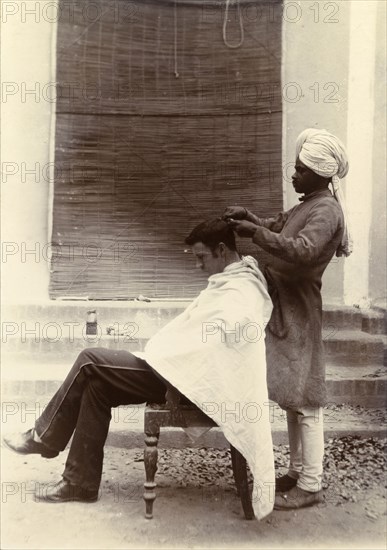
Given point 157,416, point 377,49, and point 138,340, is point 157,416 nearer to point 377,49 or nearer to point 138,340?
point 138,340

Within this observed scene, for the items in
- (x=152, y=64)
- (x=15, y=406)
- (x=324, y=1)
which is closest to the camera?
(x=15, y=406)

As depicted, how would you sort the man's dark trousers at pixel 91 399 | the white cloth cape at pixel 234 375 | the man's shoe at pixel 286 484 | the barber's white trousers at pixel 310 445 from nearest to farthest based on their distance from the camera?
the white cloth cape at pixel 234 375
the man's dark trousers at pixel 91 399
the barber's white trousers at pixel 310 445
the man's shoe at pixel 286 484

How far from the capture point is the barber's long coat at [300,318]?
250 centimetres

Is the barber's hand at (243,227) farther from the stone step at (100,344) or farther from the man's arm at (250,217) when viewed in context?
the stone step at (100,344)

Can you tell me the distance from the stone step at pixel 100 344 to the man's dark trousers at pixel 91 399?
1097 mm

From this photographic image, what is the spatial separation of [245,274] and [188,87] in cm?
190

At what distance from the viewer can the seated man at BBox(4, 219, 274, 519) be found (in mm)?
2346

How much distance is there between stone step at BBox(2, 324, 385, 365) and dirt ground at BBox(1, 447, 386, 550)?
3.03 feet

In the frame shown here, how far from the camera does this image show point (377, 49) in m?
3.66

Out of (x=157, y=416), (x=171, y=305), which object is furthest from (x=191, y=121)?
(x=157, y=416)

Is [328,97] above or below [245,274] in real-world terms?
above

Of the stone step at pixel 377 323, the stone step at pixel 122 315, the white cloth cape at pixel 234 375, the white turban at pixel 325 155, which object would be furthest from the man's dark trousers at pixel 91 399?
the stone step at pixel 377 323

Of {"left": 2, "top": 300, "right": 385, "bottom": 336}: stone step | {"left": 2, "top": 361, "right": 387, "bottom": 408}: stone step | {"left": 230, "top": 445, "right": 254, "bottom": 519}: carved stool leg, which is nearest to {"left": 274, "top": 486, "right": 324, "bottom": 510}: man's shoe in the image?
{"left": 230, "top": 445, "right": 254, "bottom": 519}: carved stool leg

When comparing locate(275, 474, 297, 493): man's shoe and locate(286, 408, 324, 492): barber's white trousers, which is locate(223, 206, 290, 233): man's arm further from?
locate(275, 474, 297, 493): man's shoe
